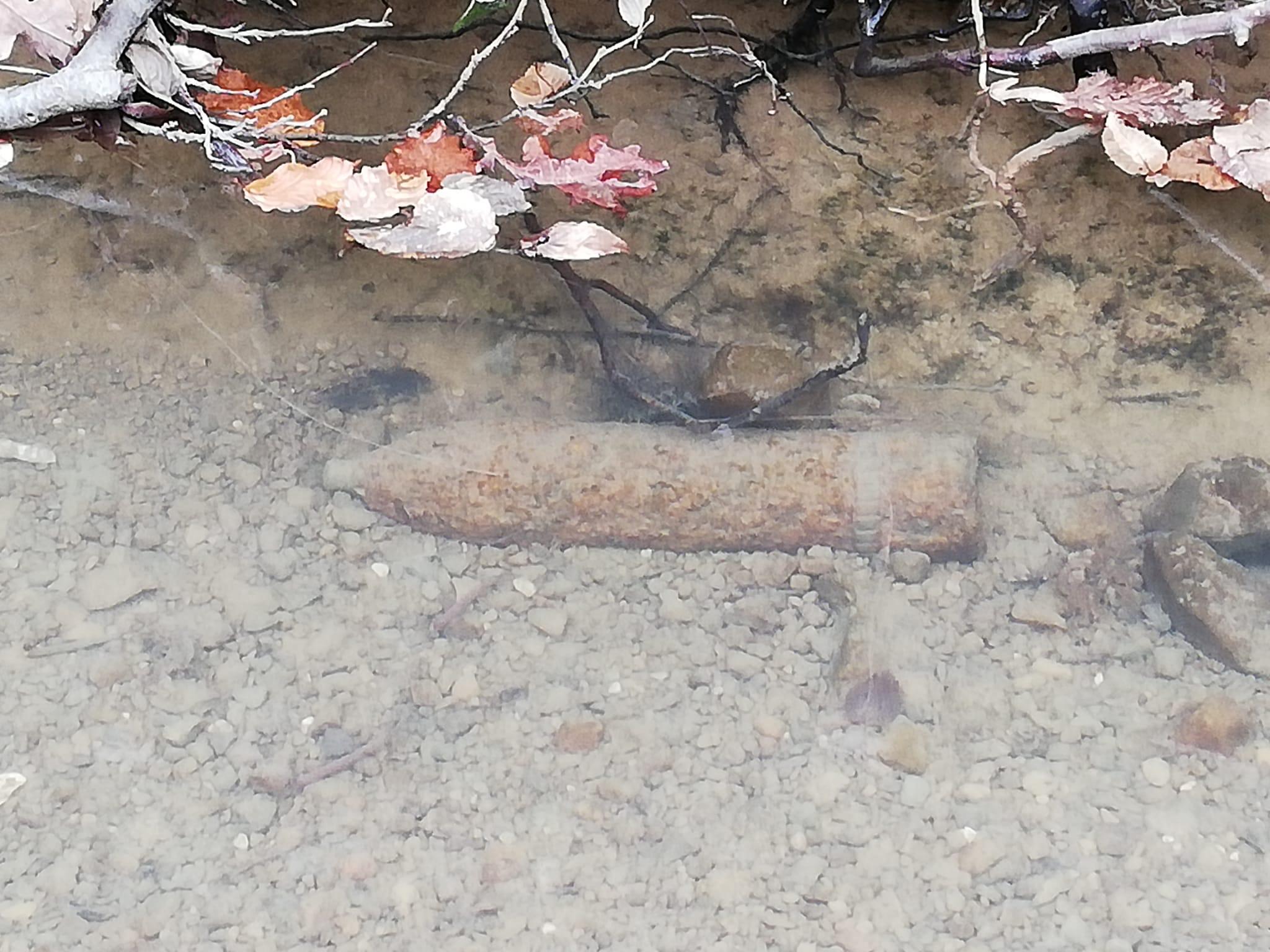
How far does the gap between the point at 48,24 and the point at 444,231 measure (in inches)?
30.6

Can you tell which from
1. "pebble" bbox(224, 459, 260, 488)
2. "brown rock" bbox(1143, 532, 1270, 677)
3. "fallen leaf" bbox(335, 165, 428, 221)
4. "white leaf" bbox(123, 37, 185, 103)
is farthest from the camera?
"pebble" bbox(224, 459, 260, 488)

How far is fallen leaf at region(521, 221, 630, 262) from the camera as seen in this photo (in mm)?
2291

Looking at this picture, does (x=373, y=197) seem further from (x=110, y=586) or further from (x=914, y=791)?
(x=914, y=791)

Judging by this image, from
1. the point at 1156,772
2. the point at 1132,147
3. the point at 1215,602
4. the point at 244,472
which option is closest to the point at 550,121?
the point at 244,472

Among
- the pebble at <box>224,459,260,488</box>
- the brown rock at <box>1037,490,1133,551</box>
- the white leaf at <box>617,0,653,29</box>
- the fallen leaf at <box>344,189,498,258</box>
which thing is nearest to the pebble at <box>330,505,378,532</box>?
the pebble at <box>224,459,260,488</box>

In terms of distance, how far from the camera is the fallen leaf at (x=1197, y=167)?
93.3 inches

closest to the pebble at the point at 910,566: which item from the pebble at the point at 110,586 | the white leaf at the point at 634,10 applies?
the white leaf at the point at 634,10

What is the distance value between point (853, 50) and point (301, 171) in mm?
1447

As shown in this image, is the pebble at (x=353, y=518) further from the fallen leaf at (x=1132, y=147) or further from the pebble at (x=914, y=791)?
the fallen leaf at (x=1132, y=147)

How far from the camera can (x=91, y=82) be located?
1780mm

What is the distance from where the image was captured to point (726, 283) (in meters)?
2.46

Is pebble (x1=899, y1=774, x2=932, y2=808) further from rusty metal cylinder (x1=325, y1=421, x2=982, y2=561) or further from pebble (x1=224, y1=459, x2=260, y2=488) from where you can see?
pebble (x1=224, y1=459, x2=260, y2=488)

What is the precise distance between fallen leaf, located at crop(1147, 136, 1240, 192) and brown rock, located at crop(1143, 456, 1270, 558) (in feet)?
2.21

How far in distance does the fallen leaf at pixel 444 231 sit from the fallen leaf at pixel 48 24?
1.92 feet
